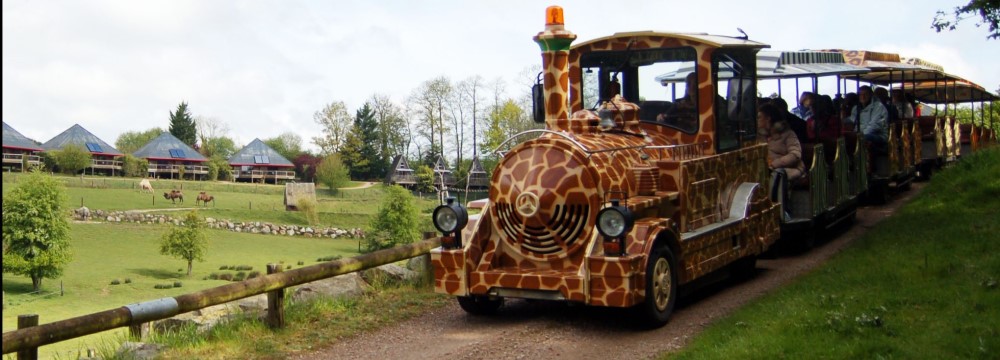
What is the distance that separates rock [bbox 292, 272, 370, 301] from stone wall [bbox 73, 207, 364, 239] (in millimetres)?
52630

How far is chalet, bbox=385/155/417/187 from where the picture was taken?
2575 inches

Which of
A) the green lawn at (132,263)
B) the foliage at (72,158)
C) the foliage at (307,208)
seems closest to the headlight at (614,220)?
the green lawn at (132,263)

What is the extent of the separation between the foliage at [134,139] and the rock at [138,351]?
76187 mm

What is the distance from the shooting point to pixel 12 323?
3756 cm

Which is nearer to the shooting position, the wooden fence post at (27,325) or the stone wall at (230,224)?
the wooden fence post at (27,325)

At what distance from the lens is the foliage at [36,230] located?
52906 mm

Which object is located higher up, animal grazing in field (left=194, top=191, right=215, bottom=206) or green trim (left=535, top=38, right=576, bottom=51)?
green trim (left=535, top=38, right=576, bottom=51)

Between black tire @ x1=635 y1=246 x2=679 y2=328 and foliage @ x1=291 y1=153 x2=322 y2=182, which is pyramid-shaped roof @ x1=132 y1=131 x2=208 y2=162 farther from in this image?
black tire @ x1=635 y1=246 x2=679 y2=328

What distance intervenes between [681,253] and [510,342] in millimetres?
2017

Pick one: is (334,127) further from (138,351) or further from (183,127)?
(138,351)

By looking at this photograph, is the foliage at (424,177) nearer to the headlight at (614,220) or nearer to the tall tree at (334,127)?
the tall tree at (334,127)

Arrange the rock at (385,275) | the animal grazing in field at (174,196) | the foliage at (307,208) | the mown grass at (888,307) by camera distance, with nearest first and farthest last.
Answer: the mown grass at (888,307), the rock at (385,275), the foliage at (307,208), the animal grazing in field at (174,196)

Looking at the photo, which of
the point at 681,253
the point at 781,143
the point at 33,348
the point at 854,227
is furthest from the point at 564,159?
the point at 854,227

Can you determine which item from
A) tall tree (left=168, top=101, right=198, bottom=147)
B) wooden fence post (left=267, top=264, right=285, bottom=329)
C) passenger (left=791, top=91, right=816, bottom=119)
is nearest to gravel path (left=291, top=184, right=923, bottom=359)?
wooden fence post (left=267, top=264, right=285, bottom=329)
